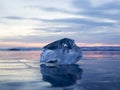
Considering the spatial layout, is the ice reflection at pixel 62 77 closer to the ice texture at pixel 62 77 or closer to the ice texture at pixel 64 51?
the ice texture at pixel 62 77

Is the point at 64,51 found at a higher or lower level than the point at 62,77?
higher

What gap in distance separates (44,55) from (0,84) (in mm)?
18950

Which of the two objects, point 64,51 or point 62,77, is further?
point 64,51

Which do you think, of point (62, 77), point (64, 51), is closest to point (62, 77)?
point (62, 77)

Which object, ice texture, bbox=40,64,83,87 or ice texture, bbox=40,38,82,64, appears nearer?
ice texture, bbox=40,64,83,87

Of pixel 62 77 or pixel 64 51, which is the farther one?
pixel 64 51

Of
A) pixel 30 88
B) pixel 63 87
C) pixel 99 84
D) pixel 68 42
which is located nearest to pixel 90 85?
pixel 99 84

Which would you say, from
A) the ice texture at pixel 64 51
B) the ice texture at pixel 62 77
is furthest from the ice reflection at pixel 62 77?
the ice texture at pixel 64 51

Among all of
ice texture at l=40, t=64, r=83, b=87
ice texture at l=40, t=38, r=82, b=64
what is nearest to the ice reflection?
A: ice texture at l=40, t=64, r=83, b=87

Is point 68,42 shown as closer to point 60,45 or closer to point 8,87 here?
point 60,45

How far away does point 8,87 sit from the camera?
1485cm

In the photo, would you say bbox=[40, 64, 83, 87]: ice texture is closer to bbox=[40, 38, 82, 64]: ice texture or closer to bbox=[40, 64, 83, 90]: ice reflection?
bbox=[40, 64, 83, 90]: ice reflection

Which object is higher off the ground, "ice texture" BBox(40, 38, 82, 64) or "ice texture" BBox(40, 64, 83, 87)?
"ice texture" BBox(40, 38, 82, 64)

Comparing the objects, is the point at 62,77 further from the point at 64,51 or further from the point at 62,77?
the point at 64,51
